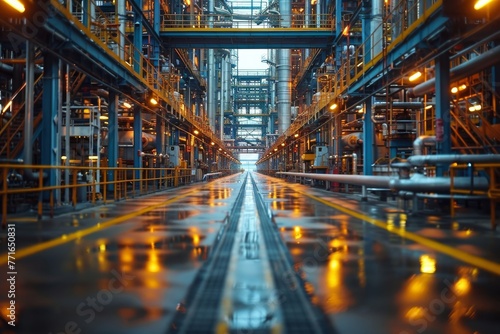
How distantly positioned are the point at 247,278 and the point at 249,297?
0.61 m

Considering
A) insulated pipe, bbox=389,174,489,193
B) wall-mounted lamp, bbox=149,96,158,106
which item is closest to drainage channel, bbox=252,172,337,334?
insulated pipe, bbox=389,174,489,193

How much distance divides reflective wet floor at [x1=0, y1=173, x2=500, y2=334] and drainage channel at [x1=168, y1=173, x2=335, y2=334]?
0.05ft

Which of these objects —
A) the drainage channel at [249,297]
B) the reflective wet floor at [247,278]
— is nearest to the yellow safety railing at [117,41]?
the reflective wet floor at [247,278]

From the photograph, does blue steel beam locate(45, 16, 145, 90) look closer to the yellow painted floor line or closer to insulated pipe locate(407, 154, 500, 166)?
the yellow painted floor line

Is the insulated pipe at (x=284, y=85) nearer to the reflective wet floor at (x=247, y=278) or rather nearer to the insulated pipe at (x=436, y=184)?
the insulated pipe at (x=436, y=184)

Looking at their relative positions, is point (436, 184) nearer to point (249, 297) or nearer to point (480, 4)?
point (480, 4)

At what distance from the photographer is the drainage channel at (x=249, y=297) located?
9.68ft

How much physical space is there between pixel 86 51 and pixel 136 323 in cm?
1021

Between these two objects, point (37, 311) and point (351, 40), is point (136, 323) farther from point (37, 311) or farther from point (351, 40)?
point (351, 40)

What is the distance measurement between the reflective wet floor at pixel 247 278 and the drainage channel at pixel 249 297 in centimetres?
1

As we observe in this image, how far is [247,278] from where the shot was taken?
416 centimetres

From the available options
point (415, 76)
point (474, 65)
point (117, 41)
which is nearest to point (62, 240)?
point (474, 65)

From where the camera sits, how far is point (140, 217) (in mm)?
9031

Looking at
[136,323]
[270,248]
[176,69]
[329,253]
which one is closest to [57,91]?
[270,248]
